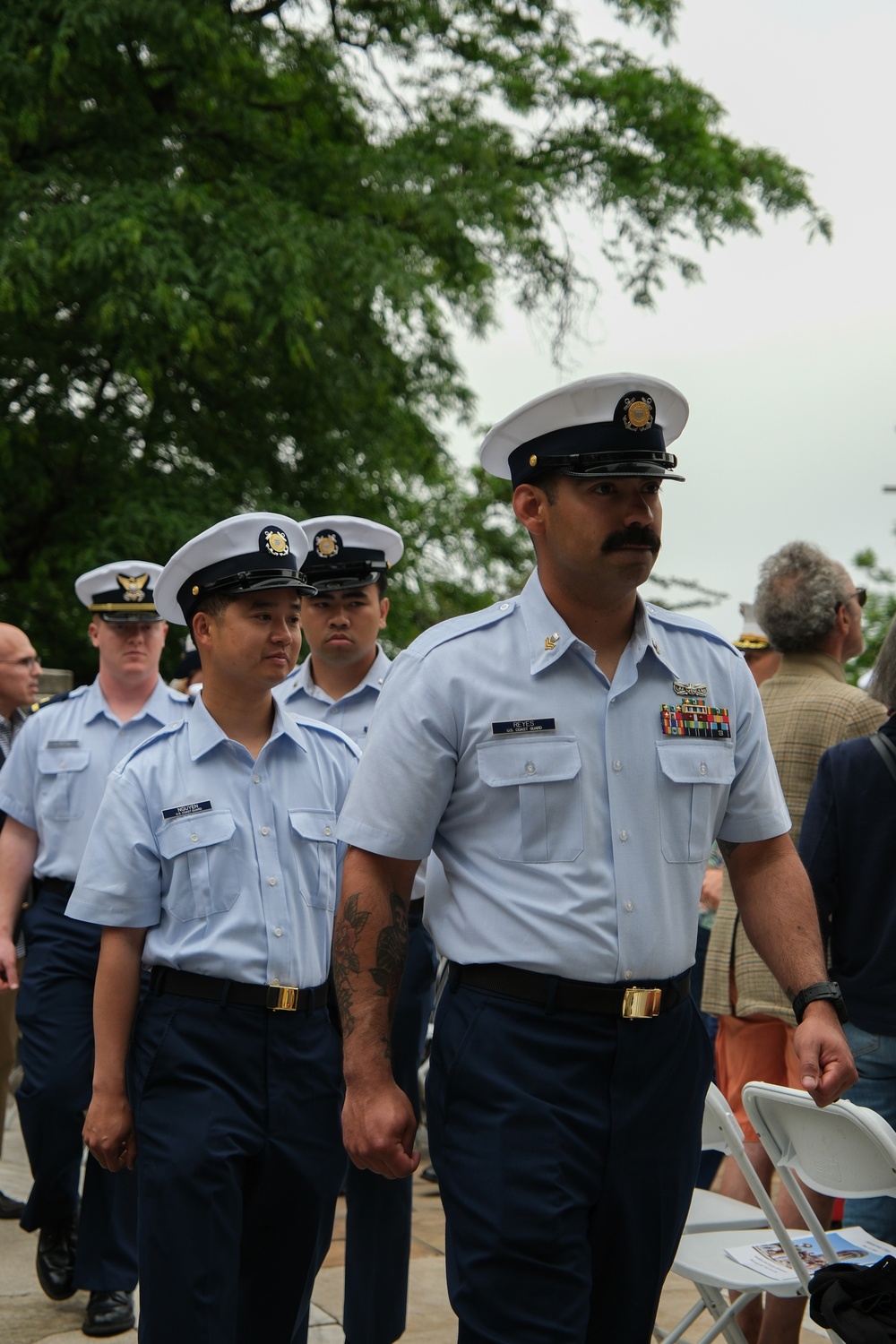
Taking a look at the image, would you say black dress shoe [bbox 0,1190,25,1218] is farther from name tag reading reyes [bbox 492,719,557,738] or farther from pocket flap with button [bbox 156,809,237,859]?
name tag reading reyes [bbox 492,719,557,738]

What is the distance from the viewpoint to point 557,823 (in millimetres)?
2619

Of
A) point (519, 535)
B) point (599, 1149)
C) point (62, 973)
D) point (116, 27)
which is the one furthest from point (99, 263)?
point (599, 1149)

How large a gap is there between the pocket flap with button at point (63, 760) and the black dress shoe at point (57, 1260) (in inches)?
56.7

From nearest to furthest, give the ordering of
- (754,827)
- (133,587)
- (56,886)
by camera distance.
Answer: (754,827) → (56,886) → (133,587)

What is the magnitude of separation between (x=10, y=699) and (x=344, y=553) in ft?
6.01

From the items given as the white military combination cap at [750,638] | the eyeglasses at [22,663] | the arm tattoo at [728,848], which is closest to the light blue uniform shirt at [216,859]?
the arm tattoo at [728,848]

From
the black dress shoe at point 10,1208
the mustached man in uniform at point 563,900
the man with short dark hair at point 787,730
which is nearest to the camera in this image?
the mustached man in uniform at point 563,900

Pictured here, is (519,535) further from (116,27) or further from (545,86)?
(116,27)

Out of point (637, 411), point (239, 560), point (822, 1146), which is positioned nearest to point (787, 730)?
point (822, 1146)

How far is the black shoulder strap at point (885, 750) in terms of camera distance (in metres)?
3.61

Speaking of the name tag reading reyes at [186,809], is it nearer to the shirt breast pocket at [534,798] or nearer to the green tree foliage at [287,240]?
the shirt breast pocket at [534,798]

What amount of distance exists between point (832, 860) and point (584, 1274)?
145 cm

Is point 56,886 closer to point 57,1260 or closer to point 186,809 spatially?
point 57,1260

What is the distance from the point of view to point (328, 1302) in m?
4.82
